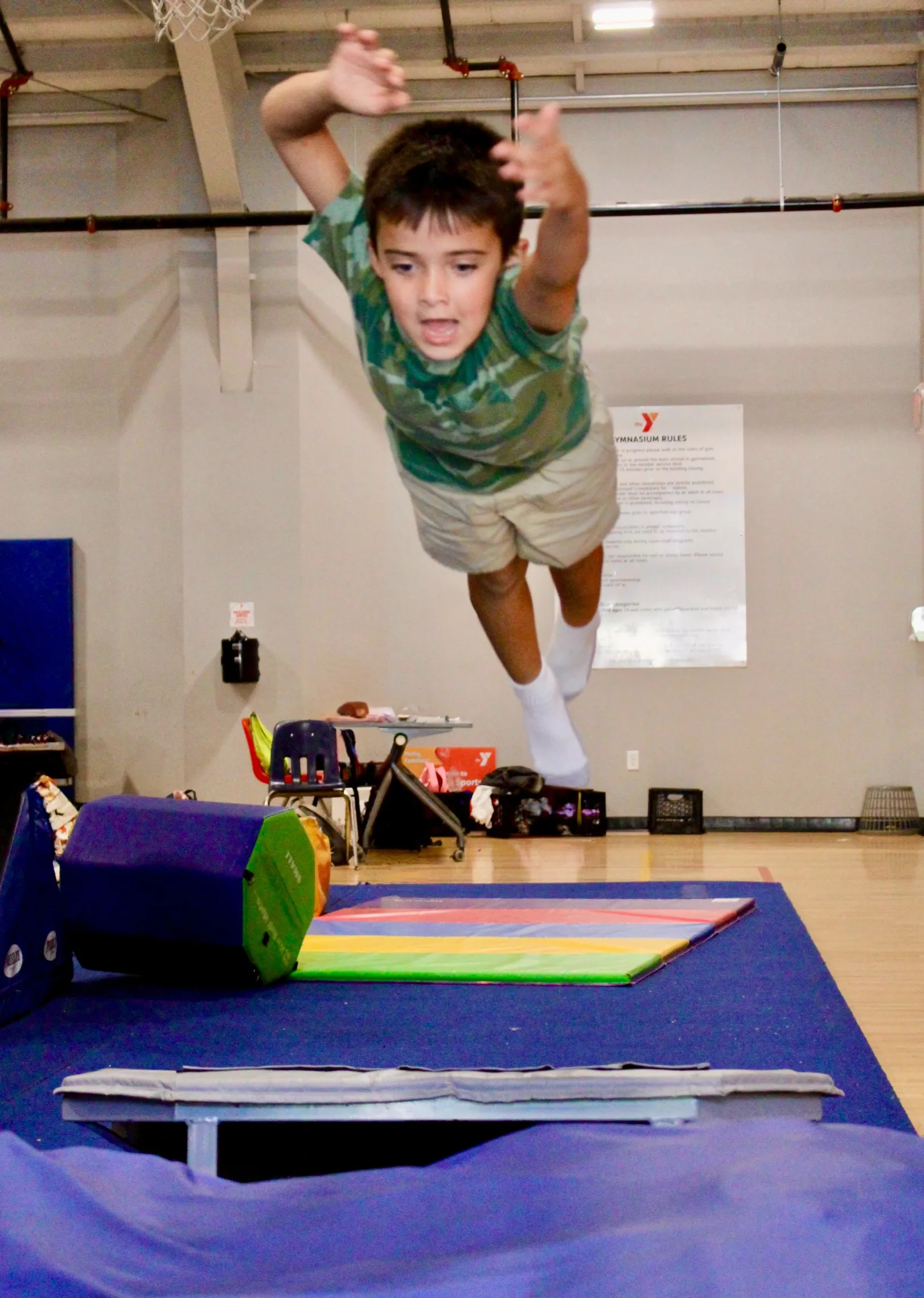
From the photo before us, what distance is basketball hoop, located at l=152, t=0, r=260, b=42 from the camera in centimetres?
419

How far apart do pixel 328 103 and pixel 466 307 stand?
0.34 metres

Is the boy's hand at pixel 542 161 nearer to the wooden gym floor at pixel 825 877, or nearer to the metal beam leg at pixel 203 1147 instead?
the metal beam leg at pixel 203 1147

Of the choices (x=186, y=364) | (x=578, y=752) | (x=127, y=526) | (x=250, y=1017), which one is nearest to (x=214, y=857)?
(x=250, y=1017)

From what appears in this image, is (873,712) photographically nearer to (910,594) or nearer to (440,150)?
(910,594)

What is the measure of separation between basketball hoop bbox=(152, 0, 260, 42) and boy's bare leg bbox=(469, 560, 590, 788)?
237cm

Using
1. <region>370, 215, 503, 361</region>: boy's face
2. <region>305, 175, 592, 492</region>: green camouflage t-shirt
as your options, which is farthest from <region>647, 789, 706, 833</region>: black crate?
<region>370, 215, 503, 361</region>: boy's face

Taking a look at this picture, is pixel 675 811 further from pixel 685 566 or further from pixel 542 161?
pixel 542 161

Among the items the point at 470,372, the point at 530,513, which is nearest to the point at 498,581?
the point at 530,513

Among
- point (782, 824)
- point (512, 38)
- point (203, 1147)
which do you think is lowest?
point (782, 824)

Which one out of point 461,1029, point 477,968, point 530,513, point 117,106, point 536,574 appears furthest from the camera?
point 117,106

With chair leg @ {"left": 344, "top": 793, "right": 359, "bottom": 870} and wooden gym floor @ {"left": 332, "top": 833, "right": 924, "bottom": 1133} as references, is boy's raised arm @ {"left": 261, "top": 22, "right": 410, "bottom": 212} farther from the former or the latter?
chair leg @ {"left": 344, "top": 793, "right": 359, "bottom": 870}

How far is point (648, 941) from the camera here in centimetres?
481

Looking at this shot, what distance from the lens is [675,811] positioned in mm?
8789

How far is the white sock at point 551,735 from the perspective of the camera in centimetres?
248
